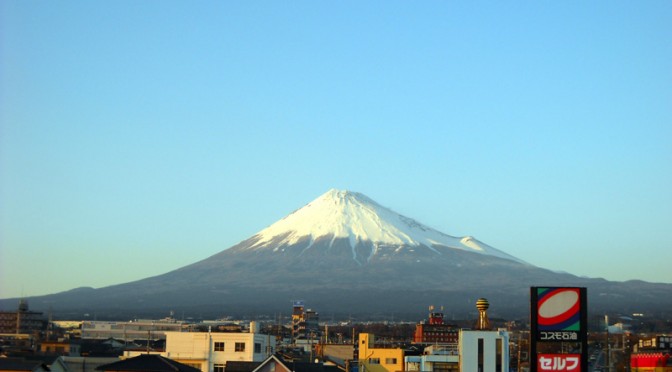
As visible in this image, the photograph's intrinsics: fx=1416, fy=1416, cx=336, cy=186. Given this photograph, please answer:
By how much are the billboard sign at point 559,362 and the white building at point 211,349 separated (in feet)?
98.0

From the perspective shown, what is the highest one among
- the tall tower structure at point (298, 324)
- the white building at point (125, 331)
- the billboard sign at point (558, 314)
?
the tall tower structure at point (298, 324)

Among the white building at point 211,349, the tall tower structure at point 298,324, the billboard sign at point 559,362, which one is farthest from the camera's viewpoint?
the tall tower structure at point 298,324

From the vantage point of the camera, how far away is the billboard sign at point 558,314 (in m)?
33.2

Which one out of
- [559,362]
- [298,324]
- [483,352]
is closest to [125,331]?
[298,324]

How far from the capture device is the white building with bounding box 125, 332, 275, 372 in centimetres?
6238

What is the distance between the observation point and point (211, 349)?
62.8 meters

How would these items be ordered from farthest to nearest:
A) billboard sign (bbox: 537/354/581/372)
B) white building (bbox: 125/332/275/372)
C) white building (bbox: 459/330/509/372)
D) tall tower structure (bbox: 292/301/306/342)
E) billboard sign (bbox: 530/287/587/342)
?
1. tall tower structure (bbox: 292/301/306/342)
2. white building (bbox: 125/332/275/372)
3. white building (bbox: 459/330/509/372)
4. billboard sign (bbox: 537/354/581/372)
5. billboard sign (bbox: 530/287/587/342)

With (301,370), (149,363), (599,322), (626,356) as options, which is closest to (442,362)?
(301,370)

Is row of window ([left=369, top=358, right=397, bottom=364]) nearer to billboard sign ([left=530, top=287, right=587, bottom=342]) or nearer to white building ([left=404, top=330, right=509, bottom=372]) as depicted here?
white building ([left=404, top=330, right=509, bottom=372])

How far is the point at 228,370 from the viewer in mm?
55906

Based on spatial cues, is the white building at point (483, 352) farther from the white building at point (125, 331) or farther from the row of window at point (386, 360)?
the white building at point (125, 331)

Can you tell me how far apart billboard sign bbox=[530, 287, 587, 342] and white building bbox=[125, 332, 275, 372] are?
30.3 meters

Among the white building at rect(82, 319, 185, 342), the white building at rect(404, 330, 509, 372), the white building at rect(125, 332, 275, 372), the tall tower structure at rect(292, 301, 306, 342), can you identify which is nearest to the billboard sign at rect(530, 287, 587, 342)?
the white building at rect(404, 330, 509, 372)

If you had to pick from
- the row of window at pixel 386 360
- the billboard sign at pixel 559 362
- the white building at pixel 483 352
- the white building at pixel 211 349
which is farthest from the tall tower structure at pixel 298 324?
the billboard sign at pixel 559 362
